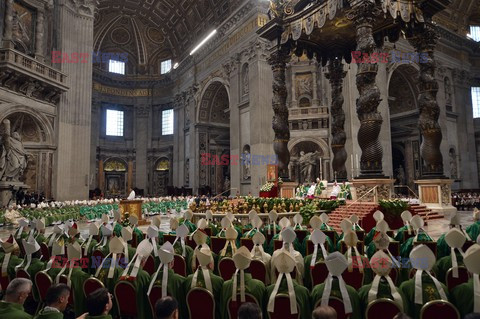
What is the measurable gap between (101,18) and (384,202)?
107 feet

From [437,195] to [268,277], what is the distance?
332 inches

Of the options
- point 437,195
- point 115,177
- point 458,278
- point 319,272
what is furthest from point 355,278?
point 115,177

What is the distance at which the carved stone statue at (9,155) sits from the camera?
46.8 ft

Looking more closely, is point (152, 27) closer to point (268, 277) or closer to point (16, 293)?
point (268, 277)

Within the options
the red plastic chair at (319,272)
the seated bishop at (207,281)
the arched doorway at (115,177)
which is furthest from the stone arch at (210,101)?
the seated bishop at (207,281)

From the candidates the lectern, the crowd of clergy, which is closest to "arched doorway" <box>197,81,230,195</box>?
the lectern

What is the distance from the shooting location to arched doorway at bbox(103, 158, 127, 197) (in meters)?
33.2

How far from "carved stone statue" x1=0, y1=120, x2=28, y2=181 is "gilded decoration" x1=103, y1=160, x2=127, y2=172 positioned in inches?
731

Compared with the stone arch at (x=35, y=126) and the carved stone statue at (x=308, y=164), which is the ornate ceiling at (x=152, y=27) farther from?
the stone arch at (x=35, y=126)

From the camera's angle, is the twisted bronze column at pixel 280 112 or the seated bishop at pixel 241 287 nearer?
the seated bishop at pixel 241 287

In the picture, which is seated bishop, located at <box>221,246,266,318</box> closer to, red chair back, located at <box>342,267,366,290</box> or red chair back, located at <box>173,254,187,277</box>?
red chair back, located at <box>342,267,366,290</box>

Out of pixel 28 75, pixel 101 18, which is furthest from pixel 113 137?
pixel 28 75

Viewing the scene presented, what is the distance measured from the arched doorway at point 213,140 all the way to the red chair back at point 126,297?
22952 mm

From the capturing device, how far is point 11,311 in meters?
2.32
